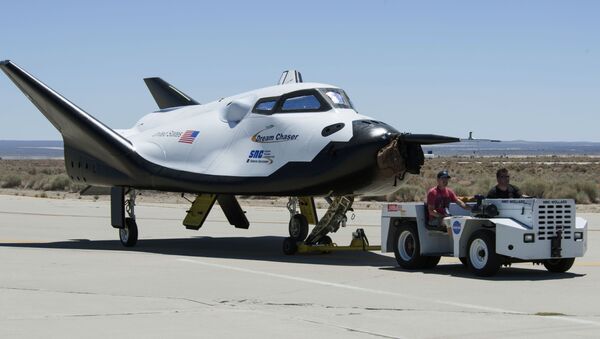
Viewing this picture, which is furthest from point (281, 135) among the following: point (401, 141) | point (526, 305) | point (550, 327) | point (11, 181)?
point (11, 181)

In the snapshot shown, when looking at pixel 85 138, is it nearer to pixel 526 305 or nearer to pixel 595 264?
pixel 595 264

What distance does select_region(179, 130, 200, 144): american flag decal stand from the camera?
21906 mm

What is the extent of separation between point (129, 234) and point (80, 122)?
2.85 meters

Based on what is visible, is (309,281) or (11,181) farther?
(11,181)

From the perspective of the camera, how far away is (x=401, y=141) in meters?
18.2

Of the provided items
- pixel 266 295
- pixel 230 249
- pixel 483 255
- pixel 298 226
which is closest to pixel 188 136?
pixel 230 249

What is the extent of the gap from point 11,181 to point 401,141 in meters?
49.7

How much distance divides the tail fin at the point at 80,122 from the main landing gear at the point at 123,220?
627mm

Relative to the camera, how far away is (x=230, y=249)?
2245 cm

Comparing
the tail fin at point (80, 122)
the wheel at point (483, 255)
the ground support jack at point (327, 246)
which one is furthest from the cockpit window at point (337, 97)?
the tail fin at point (80, 122)

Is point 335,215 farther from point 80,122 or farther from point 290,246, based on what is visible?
point 80,122

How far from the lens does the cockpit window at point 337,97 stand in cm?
1981

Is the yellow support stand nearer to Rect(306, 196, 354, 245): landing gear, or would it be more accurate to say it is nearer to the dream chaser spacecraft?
the dream chaser spacecraft

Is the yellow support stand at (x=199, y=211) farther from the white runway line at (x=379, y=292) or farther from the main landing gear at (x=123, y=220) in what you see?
the white runway line at (x=379, y=292)
